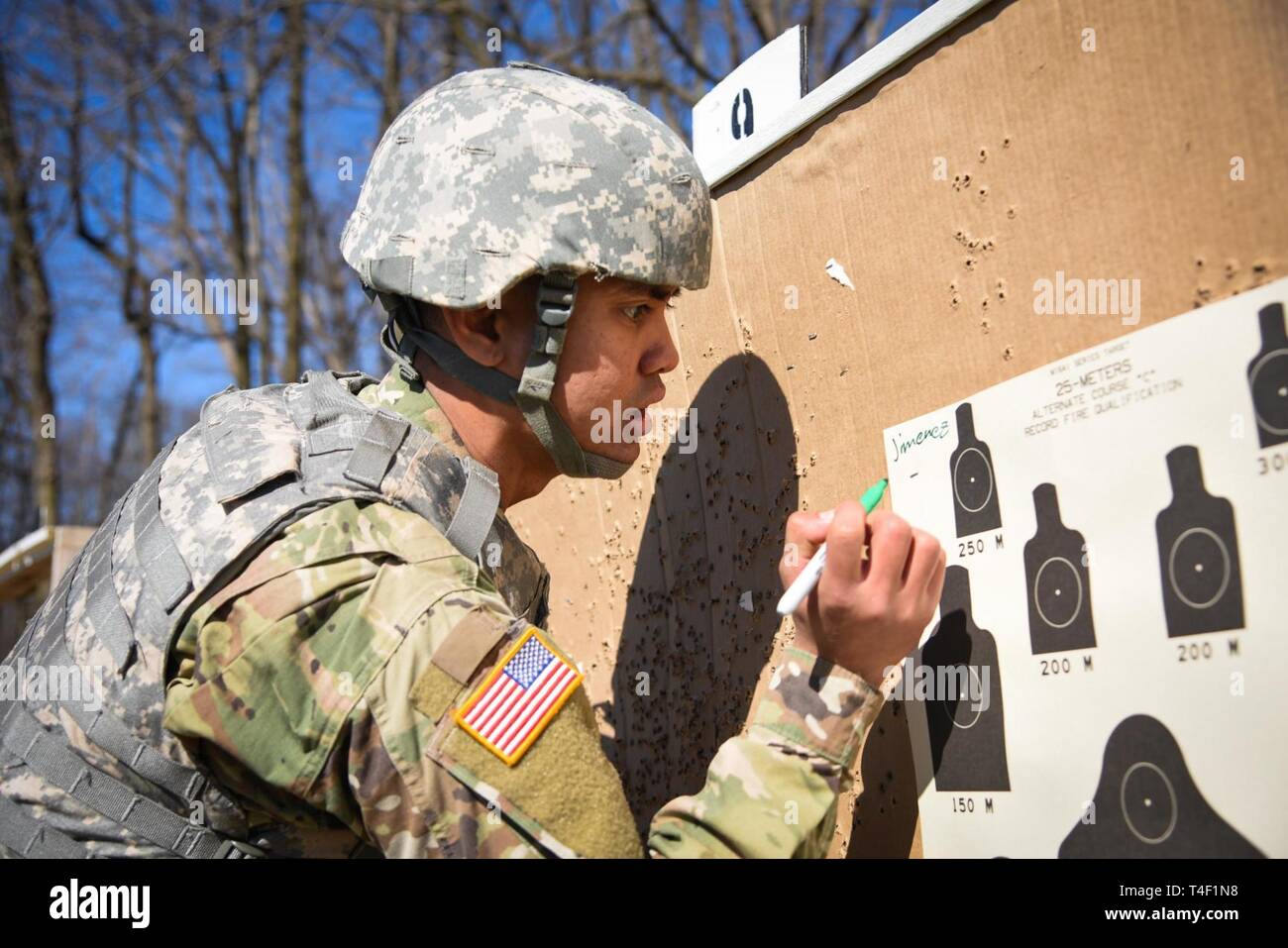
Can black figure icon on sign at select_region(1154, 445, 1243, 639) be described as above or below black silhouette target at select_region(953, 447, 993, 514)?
below

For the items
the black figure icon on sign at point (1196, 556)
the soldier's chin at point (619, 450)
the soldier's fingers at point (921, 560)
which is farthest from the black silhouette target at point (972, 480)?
the soldier's chin at point (619, 450)

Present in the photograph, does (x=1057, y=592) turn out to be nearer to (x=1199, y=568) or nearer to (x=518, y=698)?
(x=1199, y=568)

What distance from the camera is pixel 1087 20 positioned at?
1.39 metres

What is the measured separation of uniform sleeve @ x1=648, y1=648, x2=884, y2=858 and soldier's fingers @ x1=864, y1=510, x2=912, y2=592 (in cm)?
14

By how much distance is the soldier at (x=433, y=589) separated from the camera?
4.45 ft

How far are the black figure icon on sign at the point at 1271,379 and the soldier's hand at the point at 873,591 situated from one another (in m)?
0.43

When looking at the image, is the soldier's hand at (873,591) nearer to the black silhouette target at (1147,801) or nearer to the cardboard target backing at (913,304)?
the cardboard target backing at (913,304)

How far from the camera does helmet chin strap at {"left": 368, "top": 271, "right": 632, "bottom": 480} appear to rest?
180 centimetres

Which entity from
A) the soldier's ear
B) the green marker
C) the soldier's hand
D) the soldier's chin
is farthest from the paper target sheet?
the soldier's ear

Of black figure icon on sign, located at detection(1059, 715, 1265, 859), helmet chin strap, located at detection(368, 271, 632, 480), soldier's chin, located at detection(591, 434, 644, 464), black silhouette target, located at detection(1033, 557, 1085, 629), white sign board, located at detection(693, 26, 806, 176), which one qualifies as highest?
white sign board, located at detection(693, 26, 806, 176)

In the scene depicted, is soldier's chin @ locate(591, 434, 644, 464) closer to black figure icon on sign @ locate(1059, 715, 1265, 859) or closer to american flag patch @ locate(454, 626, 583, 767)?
american flag patch @ locate(454, 626, 583, 767)

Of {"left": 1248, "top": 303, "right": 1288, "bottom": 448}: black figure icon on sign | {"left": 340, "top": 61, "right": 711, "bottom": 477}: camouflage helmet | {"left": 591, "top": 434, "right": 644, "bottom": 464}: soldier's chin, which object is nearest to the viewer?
{"left": 1248, "top": 303, "right": 1288, "bottom": 448}: black figure icon on sign

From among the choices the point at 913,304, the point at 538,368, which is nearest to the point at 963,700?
the point at 913,304
